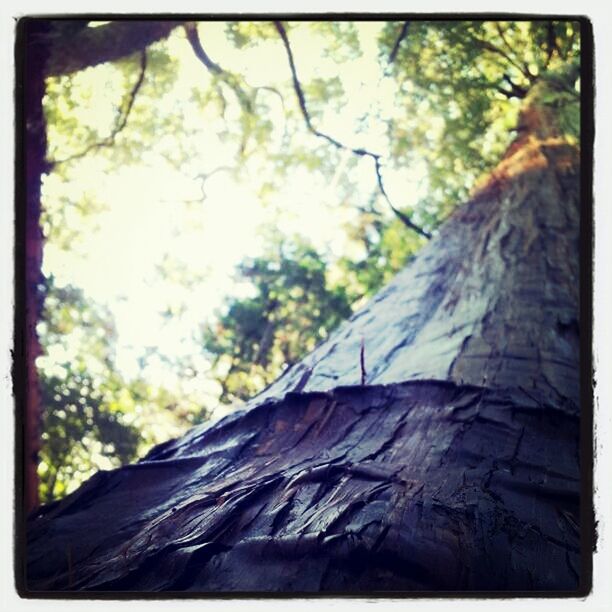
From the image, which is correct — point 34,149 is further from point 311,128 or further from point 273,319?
point 273,319

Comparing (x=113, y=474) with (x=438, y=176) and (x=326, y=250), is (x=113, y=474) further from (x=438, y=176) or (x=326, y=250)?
(x=438, y=176)

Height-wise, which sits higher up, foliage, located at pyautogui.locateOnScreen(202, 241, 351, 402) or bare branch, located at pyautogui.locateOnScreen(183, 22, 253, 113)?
bare branch, located at pyautogui.locateOnScreen(183, 22, 253, 113)

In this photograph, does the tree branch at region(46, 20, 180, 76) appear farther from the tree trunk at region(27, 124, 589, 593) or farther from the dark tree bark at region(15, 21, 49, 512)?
the tree trunk at region(27, 124, 589, 593)

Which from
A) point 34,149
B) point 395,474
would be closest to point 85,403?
point 34,149

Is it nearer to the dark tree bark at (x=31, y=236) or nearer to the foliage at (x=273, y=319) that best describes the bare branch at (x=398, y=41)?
the foliage at (x=273, y=319)

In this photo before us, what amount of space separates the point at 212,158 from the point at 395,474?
0.96 metres

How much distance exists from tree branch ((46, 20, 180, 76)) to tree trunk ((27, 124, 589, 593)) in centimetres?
94

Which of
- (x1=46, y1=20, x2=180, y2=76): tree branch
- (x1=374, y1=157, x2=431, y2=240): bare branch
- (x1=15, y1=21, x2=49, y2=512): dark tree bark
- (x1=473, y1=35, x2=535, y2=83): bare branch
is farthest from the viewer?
(x1=374, y1=157, x2=431, y2=240): bare branch

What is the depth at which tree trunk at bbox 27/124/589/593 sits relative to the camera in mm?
1364

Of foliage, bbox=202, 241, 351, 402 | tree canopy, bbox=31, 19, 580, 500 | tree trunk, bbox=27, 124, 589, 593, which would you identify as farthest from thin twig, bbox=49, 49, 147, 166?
tree trunk, bbox=27, 124, 589, 593

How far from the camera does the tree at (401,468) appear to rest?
137cm

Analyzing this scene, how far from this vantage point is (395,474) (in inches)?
57.7

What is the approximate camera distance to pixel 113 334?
5.94 ft

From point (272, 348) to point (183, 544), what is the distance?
0.88 meters
